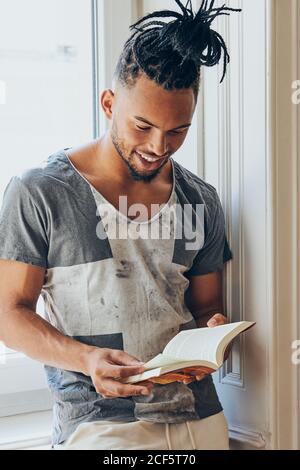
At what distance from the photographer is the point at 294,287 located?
1504mm

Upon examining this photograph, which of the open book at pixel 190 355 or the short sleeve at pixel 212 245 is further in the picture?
the short sleeve at pixel 212 245

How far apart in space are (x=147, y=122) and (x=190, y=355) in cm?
45

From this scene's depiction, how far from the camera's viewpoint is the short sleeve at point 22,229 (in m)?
1.32

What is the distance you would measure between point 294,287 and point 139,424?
434 millimetres

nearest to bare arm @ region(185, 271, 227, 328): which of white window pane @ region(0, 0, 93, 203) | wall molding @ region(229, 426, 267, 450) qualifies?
wall molding @ region(229, 426, 267, 450)

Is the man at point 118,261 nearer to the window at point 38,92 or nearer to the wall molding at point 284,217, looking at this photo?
the wall molding at point 284,217

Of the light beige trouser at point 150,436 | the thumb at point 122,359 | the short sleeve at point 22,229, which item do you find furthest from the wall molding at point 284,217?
the short sleeve at point 22,229

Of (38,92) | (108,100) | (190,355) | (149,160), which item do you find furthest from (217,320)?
(38,92)

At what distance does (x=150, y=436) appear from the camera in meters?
1.37

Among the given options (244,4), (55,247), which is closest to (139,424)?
(55,247)

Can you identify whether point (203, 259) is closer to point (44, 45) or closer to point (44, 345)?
point (44, 345)

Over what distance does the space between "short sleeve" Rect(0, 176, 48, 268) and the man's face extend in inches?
8.4

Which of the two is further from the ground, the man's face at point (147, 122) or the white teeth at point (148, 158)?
the man's face at point (147, 122)

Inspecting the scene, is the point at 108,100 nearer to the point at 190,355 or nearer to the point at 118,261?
the point at 118,261
